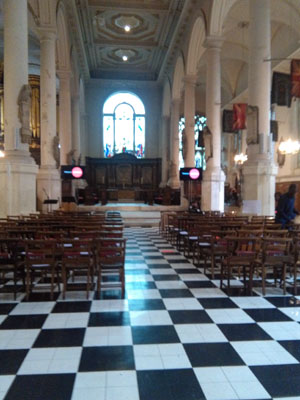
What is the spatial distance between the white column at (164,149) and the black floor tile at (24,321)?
73.6 ft

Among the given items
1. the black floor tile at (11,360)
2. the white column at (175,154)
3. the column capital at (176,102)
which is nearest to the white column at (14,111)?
the black floor tile at (11,360)

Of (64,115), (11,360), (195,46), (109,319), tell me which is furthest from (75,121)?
(11,360)

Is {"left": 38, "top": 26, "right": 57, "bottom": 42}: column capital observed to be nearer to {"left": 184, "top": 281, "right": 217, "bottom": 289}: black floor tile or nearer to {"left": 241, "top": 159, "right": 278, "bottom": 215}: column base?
{"left": 241, "top": 159, "right": 278, "bottom": 215}: column base

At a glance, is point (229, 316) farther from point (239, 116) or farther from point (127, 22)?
point (127, 22)

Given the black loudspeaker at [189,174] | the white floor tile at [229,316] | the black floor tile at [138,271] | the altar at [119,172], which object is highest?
the altar at [119,172]

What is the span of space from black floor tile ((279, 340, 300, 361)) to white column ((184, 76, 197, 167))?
51.6 feet

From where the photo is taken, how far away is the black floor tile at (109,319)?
3824 mm

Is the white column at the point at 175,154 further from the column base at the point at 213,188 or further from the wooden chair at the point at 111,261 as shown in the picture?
the wooden chair at the point at 111,261

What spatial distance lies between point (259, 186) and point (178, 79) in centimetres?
1449

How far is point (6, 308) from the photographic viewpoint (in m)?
4.29

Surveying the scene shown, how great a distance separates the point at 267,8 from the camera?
1021 cm

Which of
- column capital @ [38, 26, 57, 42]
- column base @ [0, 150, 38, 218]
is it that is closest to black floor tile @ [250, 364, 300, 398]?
column base @ [0, 150, 38, 218]

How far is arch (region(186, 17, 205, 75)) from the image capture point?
1700 cm

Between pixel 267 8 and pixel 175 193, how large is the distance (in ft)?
40.0
